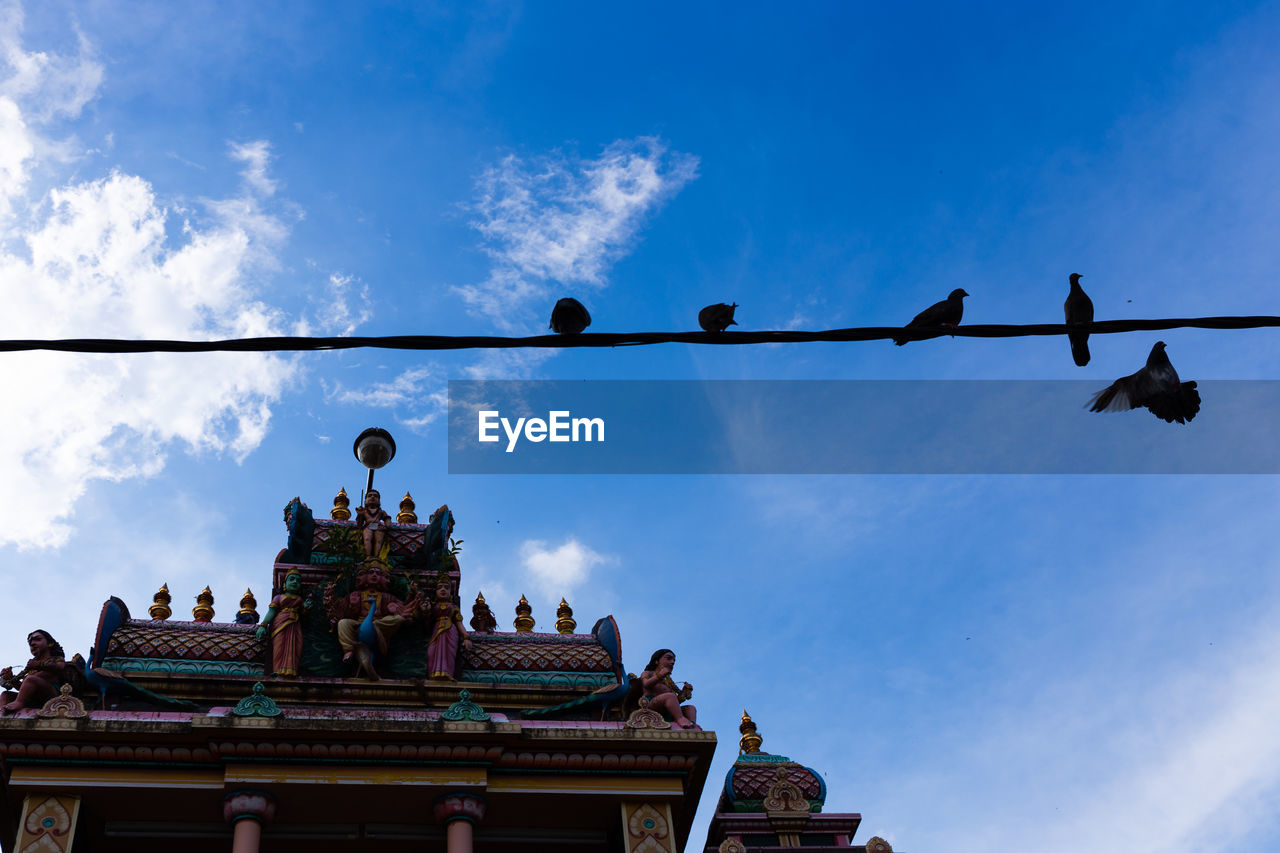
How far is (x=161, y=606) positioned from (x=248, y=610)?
1475 mm

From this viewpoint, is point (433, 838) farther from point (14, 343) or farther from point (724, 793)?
point (14, 343)

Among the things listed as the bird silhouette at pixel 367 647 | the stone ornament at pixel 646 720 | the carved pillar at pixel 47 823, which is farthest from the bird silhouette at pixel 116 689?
the stone ornament at pixel 646 720

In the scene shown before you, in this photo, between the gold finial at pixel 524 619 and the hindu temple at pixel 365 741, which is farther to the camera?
the gold finial at pixel 524 619

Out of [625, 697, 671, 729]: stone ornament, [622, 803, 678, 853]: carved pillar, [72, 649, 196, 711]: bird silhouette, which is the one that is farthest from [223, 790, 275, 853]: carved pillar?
[625, 697, 671, 729]: stone ornament

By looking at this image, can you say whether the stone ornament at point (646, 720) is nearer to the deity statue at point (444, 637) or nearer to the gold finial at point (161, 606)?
the deity statue at point (444, 637)

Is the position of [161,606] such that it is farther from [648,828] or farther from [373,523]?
[648,828]

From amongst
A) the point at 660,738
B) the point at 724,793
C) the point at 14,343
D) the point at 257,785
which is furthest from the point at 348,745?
the point at 14,343

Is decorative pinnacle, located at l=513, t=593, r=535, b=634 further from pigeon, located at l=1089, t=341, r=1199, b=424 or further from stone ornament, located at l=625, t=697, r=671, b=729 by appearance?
pigeon, located at l=1089, t=341, r=1199, b=424

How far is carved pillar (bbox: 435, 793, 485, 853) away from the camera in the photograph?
1653 centimetres

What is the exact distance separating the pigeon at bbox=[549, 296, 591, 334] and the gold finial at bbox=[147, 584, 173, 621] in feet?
35.9

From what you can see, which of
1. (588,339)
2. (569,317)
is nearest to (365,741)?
(569,317)

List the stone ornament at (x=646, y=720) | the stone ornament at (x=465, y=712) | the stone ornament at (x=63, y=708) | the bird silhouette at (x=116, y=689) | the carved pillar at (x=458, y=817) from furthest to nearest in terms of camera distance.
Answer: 1. the bird silhouette at (x=116, y=689)
2. the stone ornament at (x=646, y=720)
3. the stone ornament at (x=465, y=712)
4. the carved pillar at (x=458, y=817)
5. the stone ornament at (x=63, y=708)

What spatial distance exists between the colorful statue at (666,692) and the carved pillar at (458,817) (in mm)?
2723

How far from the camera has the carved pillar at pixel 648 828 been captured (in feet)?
55.0
